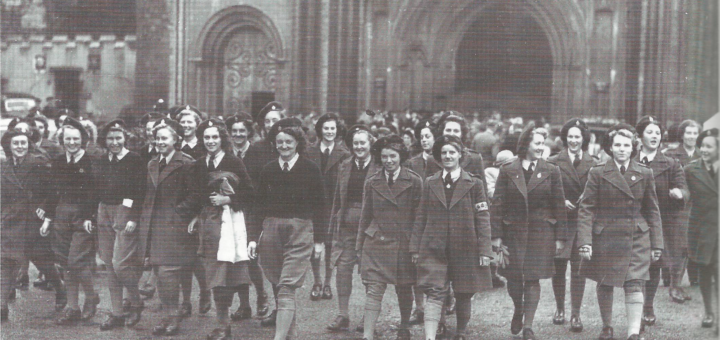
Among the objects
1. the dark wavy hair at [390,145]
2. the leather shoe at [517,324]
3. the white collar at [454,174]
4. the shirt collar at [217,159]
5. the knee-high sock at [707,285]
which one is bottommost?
the leather shoe at [517,324]

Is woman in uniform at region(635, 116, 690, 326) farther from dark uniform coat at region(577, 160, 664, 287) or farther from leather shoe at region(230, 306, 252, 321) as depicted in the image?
leather shoe at region(230, 306, 252, 321)

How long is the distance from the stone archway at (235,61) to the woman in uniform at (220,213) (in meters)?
16.2

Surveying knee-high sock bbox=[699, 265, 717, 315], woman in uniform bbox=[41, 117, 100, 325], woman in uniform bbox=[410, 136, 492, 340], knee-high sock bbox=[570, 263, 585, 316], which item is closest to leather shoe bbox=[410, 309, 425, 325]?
woman in uniform bbox=[410, 136, 492, 340]

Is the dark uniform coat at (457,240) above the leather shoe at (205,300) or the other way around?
above

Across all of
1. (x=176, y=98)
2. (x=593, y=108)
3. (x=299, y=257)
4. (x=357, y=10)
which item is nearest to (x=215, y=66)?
(x=176, y=98)

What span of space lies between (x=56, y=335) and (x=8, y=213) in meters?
A: 1.43

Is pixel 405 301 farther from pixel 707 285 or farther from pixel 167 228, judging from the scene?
pixel 707 285

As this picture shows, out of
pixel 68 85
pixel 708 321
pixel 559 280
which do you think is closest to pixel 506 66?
pixel 68 85

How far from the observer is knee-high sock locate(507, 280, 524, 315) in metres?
7.51

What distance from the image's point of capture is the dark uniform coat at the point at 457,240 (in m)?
6.99

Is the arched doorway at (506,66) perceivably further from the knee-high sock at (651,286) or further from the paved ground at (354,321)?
the knee-high sock at (651,286)

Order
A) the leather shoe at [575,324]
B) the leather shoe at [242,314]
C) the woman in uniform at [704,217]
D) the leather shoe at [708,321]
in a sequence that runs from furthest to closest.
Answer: the leather shoe at [242,314] → the leather shoe at [575,324] → the leather shoe at [708,321] → the woman in uniform at [704,217]

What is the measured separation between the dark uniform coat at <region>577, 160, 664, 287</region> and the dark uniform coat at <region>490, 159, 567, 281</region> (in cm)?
28

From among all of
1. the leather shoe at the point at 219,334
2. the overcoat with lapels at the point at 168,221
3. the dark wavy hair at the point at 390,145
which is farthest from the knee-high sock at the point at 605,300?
the overcoat with lapels at the point at 168,221
